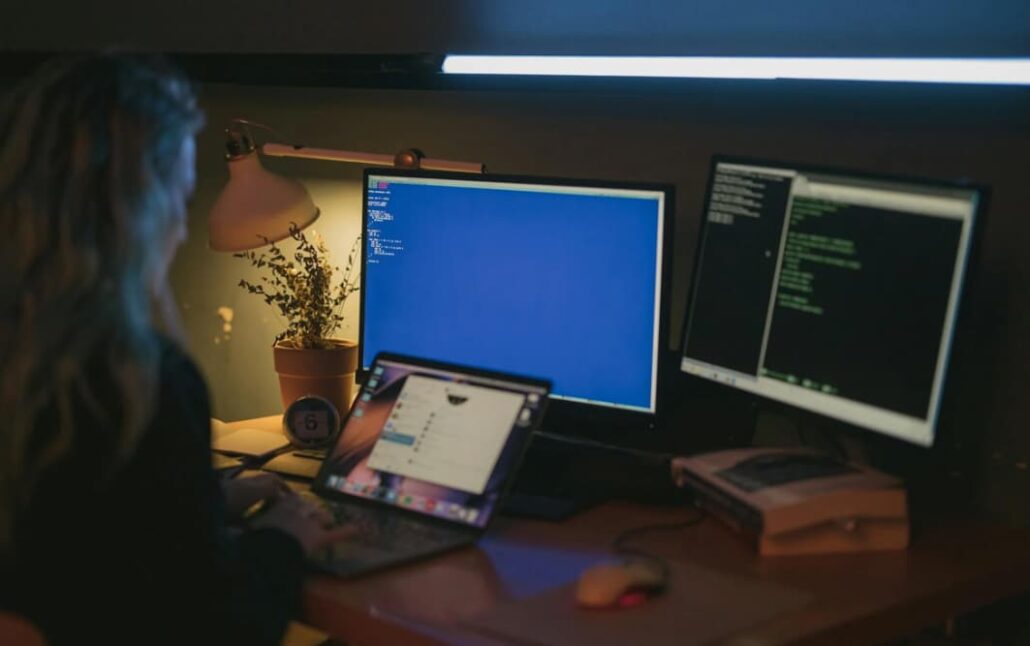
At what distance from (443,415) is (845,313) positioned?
529mm

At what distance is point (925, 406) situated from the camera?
1.58 metres

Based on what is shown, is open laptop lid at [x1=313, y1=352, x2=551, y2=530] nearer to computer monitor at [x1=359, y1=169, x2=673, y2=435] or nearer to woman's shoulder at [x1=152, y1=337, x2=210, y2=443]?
computer monitor at [x1=359, y1=169, x2=673, y2=435]

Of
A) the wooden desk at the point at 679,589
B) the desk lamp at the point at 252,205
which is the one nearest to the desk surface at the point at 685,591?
the wooden desk at the point at 679,589

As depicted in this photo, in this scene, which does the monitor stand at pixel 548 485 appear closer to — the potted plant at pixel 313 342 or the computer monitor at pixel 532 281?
the computer monitor at pixel 532 281

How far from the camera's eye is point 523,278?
6.42 ft

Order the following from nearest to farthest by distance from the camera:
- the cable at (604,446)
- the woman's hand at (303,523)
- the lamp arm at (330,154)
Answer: the woman's hand at (303,523) < the cable at (604,446) < the lamp arm at (330,154)

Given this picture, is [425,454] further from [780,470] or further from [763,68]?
[763,68]

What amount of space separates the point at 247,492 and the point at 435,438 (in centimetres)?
25

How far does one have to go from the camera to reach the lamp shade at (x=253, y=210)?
2.14 meters

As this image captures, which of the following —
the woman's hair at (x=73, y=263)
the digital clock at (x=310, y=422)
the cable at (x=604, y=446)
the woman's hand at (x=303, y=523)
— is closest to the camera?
the woman's hair at (x=73, y=263)

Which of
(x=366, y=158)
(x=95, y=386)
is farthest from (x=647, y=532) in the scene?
(x=366, y=158)

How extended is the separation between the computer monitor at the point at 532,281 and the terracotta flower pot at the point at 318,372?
0.11m

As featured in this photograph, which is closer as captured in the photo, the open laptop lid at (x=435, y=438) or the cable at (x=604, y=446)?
the open laptop lid at (x=435, y=438)

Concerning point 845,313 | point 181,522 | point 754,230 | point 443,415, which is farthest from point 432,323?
point 181,522
